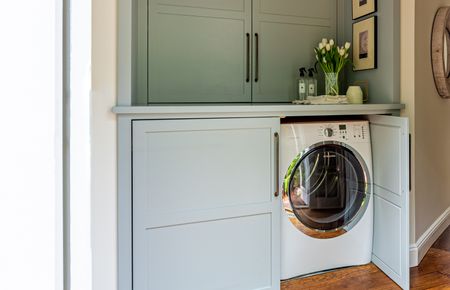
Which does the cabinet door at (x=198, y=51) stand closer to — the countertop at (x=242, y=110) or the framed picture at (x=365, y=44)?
the countertop at (x=242, y=110)

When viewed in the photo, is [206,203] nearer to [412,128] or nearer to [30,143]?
[30,143]

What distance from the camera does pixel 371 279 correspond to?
6.97 feet

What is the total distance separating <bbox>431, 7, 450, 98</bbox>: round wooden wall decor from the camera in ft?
8.06

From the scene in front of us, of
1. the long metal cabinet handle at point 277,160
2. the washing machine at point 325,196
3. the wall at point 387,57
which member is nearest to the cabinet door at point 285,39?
the wall at point 387,57

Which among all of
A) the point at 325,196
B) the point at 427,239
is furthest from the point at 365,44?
the point at 427,239

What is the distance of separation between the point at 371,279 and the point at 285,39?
1.81 m

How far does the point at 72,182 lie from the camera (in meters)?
0.64

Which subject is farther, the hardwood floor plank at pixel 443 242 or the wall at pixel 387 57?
the hardwood floor plank at pixel 443 242

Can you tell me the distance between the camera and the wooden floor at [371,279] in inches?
80.6

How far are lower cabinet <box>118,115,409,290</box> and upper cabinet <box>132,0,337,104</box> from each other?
789mm

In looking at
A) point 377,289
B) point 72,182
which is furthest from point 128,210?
point 377,289

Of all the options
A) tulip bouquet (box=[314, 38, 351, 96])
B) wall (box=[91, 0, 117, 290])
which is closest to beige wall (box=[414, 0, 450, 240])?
tulip bouquet (box=[314, 38, 351, 96])

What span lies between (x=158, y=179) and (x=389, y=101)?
5.14 ft

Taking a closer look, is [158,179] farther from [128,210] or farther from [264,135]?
[264,135]
